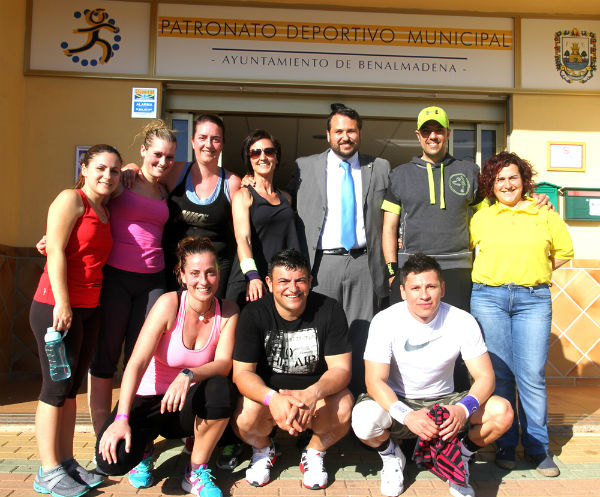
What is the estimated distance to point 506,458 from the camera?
3260 millimetres

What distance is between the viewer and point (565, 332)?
17.8ft

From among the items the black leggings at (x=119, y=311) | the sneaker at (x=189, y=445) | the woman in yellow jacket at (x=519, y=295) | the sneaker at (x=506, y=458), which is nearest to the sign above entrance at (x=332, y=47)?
the woman in yellow jacket at (x=519, y=295)

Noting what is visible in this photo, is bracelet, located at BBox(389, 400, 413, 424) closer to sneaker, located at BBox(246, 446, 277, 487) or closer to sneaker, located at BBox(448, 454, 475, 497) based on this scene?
sneaker, located at BBox(448, 454, 475, 497)

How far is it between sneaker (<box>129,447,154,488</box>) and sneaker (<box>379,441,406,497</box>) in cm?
129

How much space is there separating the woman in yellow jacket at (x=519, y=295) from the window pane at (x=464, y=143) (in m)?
2.54

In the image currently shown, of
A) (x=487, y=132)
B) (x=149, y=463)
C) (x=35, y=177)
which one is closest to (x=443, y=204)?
(x=149, y=463)

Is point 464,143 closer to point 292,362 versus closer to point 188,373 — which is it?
point 292,362

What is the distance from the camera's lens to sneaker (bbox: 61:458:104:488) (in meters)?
2.85

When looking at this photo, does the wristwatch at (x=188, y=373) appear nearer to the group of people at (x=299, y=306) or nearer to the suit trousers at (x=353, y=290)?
the group of people at (x=299, y=306)

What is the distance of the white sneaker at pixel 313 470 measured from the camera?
2.92 m

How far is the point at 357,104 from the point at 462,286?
2787mm

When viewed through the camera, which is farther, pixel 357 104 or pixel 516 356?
pixel 357 104

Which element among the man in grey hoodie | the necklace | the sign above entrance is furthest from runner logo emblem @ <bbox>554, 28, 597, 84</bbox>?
the necklace

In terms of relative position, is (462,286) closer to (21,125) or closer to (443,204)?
(443,204)
